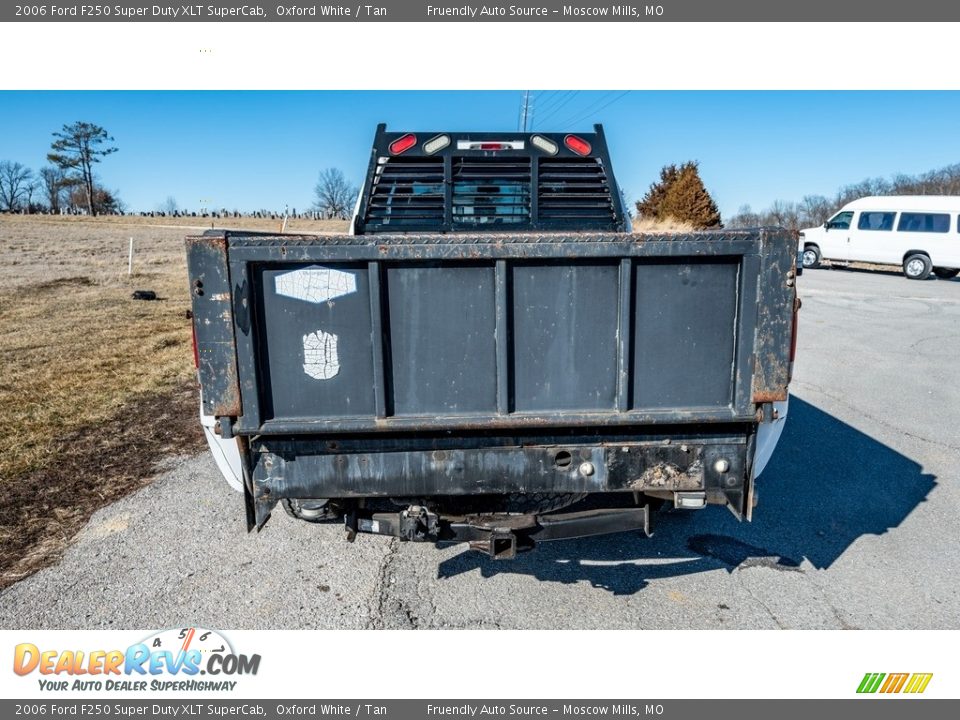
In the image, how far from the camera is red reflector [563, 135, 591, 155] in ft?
15.7

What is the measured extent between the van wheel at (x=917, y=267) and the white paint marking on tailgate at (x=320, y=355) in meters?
21.4

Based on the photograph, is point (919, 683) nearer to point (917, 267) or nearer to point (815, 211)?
point (917, 267)

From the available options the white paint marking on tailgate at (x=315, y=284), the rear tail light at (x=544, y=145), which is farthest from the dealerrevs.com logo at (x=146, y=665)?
the rear tail light at (x=544, y=145)

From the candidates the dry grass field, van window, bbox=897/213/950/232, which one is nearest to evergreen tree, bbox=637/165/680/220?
van window, bbox=897/213/950/232

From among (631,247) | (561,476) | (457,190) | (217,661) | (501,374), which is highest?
(457,190)

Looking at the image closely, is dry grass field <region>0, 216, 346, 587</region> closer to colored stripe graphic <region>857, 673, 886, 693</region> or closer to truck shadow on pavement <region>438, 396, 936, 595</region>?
truck shadow on pavement <region>438, 396, 936, 595</region>

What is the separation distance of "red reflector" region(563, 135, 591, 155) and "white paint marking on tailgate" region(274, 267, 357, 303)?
2.81 metres

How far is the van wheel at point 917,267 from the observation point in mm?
18812

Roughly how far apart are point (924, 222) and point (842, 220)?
233 cm

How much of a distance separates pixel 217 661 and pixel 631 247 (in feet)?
8.68

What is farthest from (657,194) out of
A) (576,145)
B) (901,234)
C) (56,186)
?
(56,186)

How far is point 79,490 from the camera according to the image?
4.62m

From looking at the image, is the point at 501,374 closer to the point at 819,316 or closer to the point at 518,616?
the point at 518,616

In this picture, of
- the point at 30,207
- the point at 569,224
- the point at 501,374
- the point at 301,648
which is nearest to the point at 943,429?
the point at 569,224
